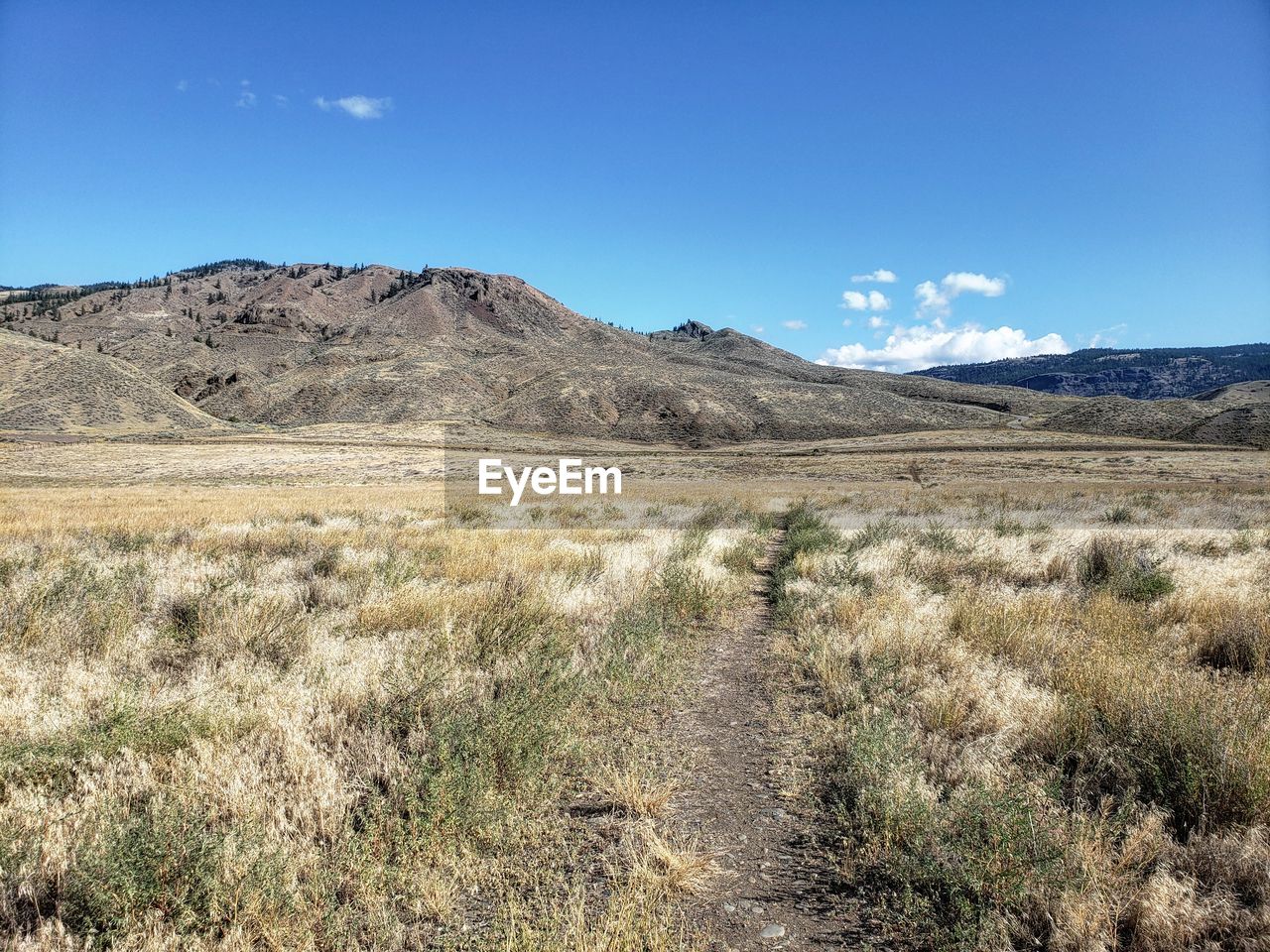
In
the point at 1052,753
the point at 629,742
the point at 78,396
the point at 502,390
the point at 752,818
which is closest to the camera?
the point at 752,818

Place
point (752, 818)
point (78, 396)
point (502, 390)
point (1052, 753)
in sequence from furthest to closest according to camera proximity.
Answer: point (502, 390), point (78, 396), point (1052, 753), point (752, 818)

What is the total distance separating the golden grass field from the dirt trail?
0.45ft

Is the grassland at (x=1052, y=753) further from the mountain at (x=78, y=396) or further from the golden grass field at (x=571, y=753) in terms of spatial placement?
the mountain at (x=78, y=396)

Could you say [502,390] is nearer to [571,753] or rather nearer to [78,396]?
[78,396]

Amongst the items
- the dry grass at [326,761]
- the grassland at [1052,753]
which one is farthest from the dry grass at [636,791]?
the grassland at [1052,753]

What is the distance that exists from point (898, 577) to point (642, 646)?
5.03 metres

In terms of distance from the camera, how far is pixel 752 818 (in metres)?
3.86

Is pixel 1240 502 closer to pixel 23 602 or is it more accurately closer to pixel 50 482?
pixel 23 602

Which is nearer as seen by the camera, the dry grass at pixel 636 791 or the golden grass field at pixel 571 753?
the golden grass field at pixel 571 753

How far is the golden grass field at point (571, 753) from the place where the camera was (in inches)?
109

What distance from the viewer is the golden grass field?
2.78 m

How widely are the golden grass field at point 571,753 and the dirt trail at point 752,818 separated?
0.45 ft

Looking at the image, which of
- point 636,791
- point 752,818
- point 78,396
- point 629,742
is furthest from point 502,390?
point 752,818

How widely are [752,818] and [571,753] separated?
134 centimetres
